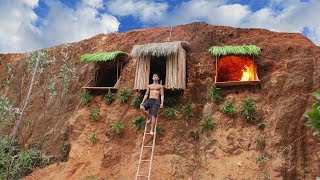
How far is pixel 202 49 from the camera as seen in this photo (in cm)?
1395

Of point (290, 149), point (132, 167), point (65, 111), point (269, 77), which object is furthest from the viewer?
point (65, 111)

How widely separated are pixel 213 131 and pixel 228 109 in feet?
2.65

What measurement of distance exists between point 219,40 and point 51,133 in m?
7.18

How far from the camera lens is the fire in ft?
42.4

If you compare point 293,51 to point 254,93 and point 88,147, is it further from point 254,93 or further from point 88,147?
point 88,147

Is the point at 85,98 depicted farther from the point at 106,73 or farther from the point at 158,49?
the point at 158,49

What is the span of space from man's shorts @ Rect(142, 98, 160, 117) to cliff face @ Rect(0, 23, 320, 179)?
765 mm

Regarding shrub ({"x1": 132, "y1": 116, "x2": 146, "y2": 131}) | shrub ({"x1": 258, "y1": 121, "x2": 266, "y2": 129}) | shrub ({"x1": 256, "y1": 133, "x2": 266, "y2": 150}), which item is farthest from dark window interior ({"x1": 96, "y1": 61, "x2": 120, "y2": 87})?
shrub ({"x1": 256, "y1": 133, "x2": 266, "y2": 150})

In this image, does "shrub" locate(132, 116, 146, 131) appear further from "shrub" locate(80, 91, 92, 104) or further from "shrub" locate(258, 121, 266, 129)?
"shrub" locate(258, 121, 266, 129)

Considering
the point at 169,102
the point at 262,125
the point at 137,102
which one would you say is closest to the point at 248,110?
the point at 262,125

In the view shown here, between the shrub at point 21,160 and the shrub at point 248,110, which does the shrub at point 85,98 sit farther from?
the shrub at point 248,110

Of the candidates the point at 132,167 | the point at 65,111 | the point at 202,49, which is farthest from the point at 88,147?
the point at 202,49

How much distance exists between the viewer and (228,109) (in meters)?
11.7

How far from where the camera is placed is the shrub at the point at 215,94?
12.2m
